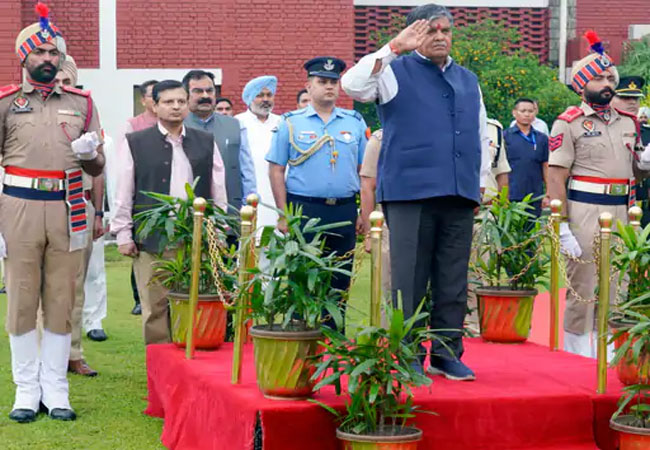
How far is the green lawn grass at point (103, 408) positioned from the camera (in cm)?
596

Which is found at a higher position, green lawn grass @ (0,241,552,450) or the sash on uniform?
the sash on uniform

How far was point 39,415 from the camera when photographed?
21.2 ft

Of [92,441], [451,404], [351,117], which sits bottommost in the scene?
[92,441]

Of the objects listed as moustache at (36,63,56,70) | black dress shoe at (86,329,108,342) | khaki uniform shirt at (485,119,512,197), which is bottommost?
black dress shoe at (86,329,108,342)

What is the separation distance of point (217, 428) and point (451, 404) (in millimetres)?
1026

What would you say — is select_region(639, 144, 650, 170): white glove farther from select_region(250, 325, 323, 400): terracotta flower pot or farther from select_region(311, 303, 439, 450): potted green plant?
select_region(250, 325, 323, 400): terracotta flower pot

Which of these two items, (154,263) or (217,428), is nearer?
(217,428)

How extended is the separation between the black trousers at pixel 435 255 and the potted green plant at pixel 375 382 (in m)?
0.73

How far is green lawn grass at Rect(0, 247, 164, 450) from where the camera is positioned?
596cm

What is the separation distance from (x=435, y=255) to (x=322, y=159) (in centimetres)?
168

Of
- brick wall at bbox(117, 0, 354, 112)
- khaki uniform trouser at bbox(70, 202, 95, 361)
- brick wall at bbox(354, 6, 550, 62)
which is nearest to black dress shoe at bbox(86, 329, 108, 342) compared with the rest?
khaki uniform trouser at bbox(70, 202, 95, 361)

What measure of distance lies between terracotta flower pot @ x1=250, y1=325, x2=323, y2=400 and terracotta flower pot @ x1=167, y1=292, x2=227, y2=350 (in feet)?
5.09

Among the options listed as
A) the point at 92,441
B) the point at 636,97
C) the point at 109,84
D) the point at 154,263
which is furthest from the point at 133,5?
the point at 92,441

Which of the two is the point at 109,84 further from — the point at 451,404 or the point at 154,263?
the point at 451,404
